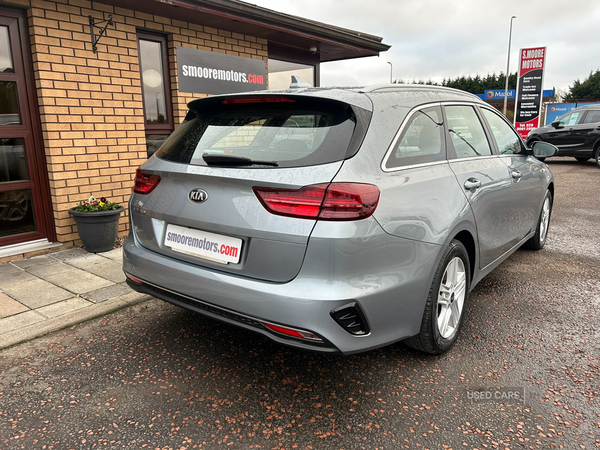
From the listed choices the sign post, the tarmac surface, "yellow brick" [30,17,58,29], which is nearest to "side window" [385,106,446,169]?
the tarmac surface

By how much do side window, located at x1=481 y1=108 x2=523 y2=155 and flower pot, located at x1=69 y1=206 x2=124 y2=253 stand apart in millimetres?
3933

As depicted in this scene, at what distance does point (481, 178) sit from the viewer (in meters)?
3.33

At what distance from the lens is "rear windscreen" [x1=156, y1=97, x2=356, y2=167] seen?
2352 millimetres

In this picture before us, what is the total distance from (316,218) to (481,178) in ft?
5.52

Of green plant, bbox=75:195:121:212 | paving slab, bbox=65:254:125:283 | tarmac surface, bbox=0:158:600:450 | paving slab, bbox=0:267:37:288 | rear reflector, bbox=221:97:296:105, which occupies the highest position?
rear reflector, bbox=221:97:296:105

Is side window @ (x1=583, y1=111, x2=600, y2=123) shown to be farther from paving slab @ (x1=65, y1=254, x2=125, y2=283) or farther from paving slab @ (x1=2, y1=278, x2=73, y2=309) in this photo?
paving slab @ (x1=2, y1=278, x2=73, y2=309)

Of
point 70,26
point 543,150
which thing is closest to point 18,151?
point 70,26

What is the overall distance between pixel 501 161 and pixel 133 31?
4533 millimetres

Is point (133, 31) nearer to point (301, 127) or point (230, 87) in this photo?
point (230, 87)

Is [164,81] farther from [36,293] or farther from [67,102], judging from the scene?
[36,293]

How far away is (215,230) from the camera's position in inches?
96.0

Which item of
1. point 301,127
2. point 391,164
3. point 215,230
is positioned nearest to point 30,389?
point 215,230

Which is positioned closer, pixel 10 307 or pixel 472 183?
pixel 472 183

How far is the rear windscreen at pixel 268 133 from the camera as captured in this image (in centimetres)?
235
